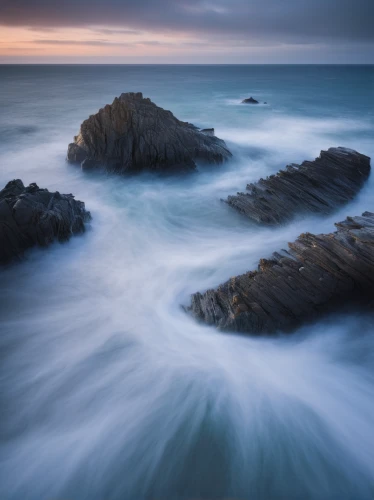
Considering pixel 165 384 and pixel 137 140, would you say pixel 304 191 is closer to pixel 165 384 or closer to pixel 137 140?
pixel 137 140

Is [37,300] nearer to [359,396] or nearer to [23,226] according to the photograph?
[23,226]

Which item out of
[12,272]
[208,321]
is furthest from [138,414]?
[12,272]

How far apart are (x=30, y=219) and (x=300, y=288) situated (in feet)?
20.8

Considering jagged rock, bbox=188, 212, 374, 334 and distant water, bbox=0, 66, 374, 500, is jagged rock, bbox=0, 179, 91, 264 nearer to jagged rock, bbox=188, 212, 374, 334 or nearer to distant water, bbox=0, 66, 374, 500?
distant water, bbox=0, 66, 374, 500

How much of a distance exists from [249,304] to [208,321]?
855 millimetres

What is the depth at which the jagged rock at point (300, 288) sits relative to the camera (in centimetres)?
577

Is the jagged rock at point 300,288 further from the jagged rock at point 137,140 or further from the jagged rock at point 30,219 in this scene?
the jagged rock at point 137,140

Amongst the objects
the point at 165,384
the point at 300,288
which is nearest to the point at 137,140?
the point at 300,288

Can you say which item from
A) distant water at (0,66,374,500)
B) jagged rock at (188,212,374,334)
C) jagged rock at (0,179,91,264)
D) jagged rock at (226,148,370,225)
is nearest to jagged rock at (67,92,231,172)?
jagged rock at (226,148,370,225)

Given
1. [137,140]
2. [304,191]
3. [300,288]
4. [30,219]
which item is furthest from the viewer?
[137,140]

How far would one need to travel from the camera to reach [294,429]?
4484 mm

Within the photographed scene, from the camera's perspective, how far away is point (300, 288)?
593 cm

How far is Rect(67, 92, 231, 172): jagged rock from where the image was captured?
1281cm

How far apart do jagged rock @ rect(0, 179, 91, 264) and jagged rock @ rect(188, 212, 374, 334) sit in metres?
4.53
